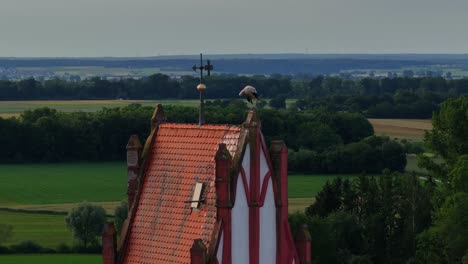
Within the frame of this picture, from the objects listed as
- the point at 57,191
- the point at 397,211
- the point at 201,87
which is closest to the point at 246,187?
the point at 201,87

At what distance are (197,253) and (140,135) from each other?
393 feet

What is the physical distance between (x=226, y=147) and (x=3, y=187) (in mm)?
110759

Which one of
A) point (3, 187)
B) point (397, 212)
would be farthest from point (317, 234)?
point (3, 187)

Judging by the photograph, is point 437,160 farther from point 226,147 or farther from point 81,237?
point 226,147

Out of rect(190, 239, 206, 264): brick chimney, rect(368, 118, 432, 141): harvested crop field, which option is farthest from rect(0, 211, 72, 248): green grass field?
rect(190, 239, 206, 264): brick chimney

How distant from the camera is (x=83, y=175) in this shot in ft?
480

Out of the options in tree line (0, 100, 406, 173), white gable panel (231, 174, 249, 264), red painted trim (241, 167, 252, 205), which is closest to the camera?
white gable panel (231, 174, 249, 264)

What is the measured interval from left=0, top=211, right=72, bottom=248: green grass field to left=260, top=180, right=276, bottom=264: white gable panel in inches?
3050

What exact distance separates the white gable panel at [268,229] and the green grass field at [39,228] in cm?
7746

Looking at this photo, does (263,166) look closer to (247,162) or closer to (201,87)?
(247,162)

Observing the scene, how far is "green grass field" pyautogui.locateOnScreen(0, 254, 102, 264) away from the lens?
3826 inches

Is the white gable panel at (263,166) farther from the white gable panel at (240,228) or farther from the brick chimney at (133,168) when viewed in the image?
the brick chimney at (133,168)

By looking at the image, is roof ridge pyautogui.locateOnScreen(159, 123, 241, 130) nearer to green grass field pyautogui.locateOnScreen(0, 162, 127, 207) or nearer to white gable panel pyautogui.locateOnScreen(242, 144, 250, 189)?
white gable panel pyautogui.locateOnScreen(242, 144, 250, 189)

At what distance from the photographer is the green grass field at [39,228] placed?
107 meters
